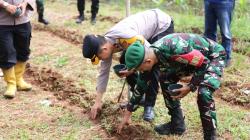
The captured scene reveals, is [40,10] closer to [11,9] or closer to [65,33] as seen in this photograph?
[65,33]

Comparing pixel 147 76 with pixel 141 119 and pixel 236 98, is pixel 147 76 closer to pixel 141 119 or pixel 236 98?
pixel 141 119

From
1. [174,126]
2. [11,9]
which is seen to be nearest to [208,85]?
[174,126]

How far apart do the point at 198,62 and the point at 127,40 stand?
0.70m

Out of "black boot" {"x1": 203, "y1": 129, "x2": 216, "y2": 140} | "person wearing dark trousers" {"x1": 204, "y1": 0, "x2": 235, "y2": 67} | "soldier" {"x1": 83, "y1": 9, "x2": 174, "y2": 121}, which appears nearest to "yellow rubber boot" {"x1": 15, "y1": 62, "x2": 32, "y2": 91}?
"soldier" {"x1": 83, "y1": 9, "x2": 174, "y2": 121}

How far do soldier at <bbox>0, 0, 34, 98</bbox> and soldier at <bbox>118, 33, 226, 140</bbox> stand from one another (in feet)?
5.96

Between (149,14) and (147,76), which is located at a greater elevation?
(149,14)

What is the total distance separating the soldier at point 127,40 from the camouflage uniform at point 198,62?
277mm

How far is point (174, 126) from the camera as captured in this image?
3979mm

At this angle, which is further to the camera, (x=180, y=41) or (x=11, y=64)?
(x=11, y=64)

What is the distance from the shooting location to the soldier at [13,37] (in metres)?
4.62

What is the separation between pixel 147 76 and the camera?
12.2ft

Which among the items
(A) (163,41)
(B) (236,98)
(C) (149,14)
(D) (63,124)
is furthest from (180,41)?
(B) (236,98)

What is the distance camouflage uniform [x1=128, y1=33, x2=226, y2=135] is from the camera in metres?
3.31

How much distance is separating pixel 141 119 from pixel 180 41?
1.21 m
